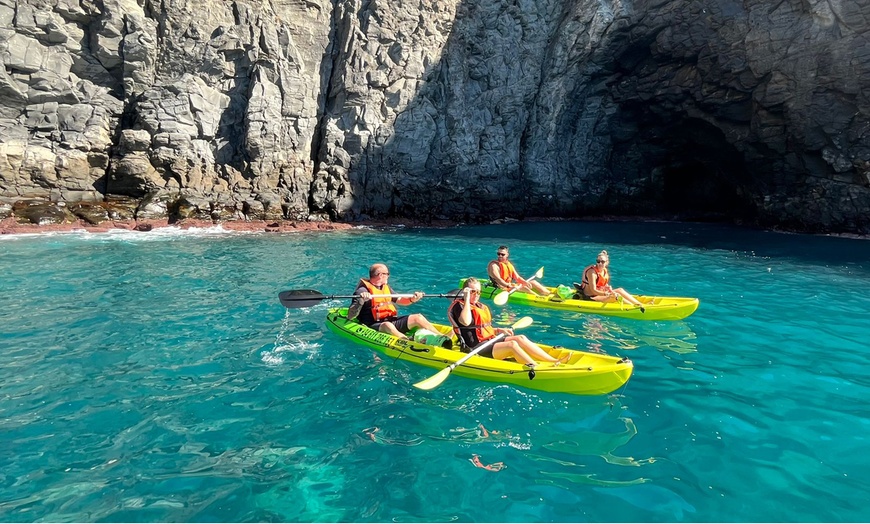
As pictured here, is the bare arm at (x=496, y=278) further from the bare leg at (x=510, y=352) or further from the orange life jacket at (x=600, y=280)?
the bare leg at (x=510, y=352)

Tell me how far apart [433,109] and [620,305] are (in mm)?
23256

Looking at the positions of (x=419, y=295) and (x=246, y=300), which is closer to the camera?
(x=419, y=295)

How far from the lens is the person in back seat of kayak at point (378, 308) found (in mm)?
8617

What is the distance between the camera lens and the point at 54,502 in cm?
420

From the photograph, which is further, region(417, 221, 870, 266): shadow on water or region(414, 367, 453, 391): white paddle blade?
region(417, 221, 870, 266): shadow on water

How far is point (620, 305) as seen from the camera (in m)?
10.3

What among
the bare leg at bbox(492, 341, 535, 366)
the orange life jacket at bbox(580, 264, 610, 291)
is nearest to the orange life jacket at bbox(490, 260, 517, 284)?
the orange life jacket at bbox(580, 264, 610, 291)

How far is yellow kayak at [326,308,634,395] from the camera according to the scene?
616 centimetres

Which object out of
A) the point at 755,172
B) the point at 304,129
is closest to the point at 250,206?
the point at 304,129

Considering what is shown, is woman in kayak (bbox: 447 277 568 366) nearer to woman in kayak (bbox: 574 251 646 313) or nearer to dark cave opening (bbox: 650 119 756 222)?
woman in kayak (bbox: 574 251 646 313)

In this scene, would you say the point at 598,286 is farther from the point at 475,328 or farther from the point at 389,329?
the point at 389,329

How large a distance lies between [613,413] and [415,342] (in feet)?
10.00

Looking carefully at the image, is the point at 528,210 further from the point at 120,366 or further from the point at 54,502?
the point at 54,502

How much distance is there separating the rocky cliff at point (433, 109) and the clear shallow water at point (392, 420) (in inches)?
591
